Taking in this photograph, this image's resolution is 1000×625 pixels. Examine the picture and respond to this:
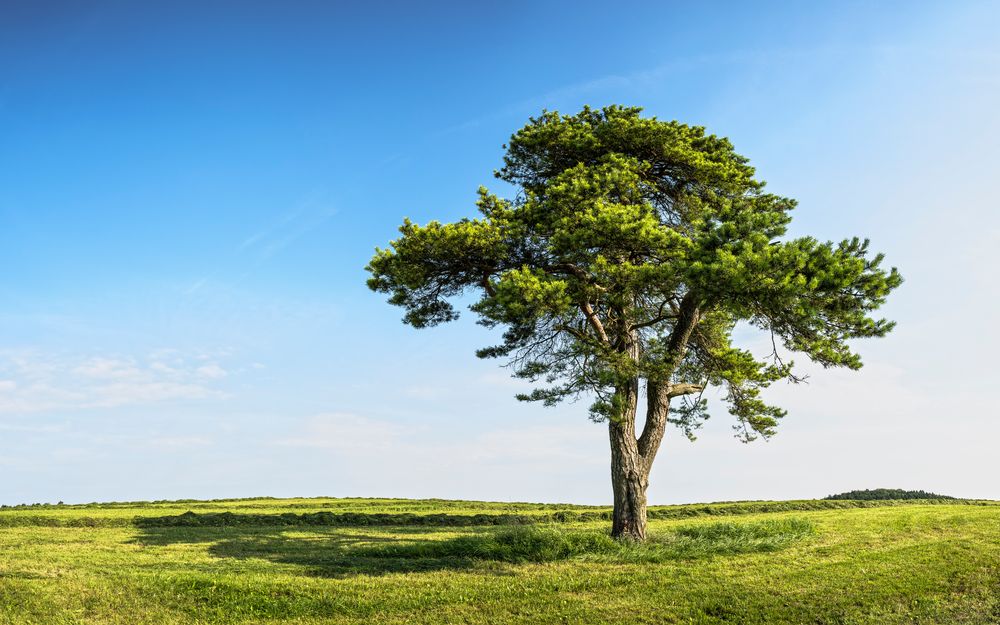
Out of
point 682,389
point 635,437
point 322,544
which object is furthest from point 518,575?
point 682,389

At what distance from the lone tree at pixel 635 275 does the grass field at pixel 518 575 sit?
363 centimetres

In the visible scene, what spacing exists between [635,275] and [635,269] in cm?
16

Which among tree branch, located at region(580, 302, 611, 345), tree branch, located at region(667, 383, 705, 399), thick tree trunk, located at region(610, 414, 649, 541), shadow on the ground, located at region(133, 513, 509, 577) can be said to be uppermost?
tree branch, located at region(580, 302, 611, 345)

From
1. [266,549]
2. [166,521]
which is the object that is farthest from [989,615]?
[166,521]

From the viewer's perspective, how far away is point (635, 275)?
58.7 ft

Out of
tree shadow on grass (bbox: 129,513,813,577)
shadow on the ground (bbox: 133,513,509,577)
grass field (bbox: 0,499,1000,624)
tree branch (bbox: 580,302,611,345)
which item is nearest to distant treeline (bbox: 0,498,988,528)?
shadow on the ground (bbox: 133,513,509,577)

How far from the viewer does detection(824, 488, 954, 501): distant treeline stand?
35.8 metres

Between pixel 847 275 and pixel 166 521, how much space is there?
2383 centimetres

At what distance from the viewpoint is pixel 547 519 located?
2698 centimetres

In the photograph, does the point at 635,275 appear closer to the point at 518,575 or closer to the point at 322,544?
the point at 518,575

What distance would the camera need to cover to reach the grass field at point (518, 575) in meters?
11.9

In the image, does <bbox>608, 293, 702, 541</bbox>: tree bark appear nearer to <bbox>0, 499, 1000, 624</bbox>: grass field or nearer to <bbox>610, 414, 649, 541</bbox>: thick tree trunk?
<bbox>610, 414, 649, 541</bbox>: thick tree trunk

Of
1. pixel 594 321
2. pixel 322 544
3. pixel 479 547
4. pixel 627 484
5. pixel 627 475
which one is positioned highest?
pixel 594 321

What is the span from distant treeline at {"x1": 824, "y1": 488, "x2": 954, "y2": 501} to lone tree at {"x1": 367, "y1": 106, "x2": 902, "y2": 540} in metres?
17.9
